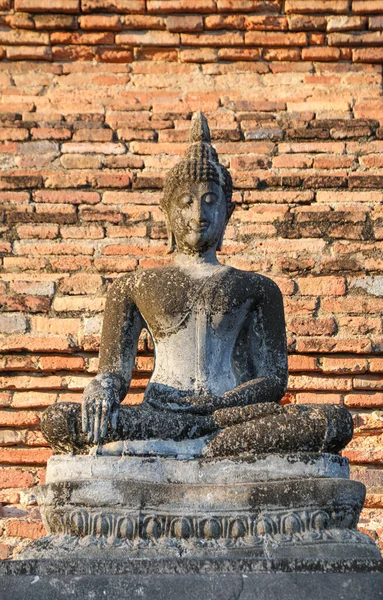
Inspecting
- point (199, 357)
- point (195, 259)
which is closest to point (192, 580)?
point (199, 357)

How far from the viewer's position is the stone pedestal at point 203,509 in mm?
3352

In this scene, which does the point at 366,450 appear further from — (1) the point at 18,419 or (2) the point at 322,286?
(1) the point at 18,419

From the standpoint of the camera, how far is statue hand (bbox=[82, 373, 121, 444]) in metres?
3.74

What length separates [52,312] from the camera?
5520 millimetres

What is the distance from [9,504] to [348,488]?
2.23 meters

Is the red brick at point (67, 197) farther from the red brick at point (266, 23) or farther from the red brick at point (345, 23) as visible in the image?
the red brick at point (345, 23)

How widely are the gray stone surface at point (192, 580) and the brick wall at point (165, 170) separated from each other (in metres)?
1.90

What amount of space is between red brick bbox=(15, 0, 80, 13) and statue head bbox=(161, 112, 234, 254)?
2.03 meters

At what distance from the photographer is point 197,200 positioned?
14.6 feet

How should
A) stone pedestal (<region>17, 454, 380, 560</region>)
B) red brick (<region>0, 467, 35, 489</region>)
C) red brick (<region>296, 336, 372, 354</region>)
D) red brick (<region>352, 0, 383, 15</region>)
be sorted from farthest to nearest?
1. red brick (<region>352, 0, 383, 15</region>)
2. red brick (<region>296, 336, 372, 354</region>)
3. red brick (<region>0, 467, 35, 489</region>)
4. stone pedestal (<region>17, 454, 380, 560</region>)

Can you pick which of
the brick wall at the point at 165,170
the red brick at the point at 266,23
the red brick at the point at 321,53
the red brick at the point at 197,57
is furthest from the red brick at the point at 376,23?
the red brick at the point at 197,57

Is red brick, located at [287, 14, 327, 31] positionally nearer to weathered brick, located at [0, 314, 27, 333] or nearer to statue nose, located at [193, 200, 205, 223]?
statue nose, located at [193, 200, 205, 223]

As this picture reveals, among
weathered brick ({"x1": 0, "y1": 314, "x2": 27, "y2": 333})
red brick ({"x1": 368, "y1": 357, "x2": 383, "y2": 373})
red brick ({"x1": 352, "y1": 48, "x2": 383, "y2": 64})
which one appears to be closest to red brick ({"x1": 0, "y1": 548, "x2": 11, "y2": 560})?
weathered brick ({"x1": 0, "y1": 314, "x2": 27, "y2": 333})

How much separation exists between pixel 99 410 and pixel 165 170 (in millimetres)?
2437
